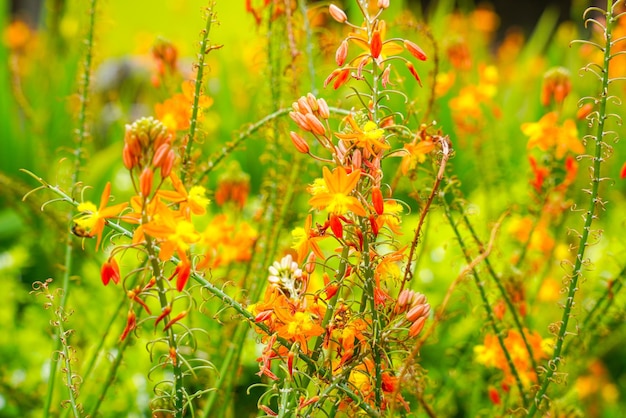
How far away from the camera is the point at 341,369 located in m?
0.67

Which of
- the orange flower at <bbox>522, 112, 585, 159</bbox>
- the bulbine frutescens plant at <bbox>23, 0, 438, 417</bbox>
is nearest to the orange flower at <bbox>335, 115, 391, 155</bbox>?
the bulbine frutescens plant at <bbox>23, 0, 438, 417</bbox>

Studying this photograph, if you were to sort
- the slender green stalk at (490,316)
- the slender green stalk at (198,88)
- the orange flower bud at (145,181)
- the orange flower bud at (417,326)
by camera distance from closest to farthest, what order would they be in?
the orange flower bud at (145,181)
the orange flower bud at (417,326)
the slender green stalk at (198,88)
the slender green stalk at (490,316)

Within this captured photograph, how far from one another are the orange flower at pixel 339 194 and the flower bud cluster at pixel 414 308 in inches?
4.3

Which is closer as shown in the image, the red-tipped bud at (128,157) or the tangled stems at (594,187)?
the red-tipped bud at (128,157)

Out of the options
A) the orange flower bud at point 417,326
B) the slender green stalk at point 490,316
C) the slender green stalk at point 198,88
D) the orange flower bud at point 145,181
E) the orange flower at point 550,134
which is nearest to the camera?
the orange flower bud at point 145,181

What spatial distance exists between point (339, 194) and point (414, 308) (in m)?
0.13

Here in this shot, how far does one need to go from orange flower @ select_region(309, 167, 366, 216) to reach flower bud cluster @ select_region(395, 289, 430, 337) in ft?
0.36

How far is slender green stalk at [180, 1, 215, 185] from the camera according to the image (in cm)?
81

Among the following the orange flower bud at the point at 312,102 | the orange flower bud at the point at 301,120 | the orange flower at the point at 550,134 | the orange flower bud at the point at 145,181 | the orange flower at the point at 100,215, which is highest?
the orange flower at the point at 550,134

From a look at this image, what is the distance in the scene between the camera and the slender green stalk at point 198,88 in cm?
81

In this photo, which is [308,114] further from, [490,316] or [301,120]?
[490,316]

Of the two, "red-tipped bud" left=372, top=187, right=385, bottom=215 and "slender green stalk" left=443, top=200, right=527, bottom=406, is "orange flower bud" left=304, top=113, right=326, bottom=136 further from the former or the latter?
"slender green stalk" left=443, top=200, right=527, bottom=406

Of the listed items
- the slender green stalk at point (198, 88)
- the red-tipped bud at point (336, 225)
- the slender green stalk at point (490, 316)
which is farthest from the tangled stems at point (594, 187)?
the slender green stalk at point (198, 88)

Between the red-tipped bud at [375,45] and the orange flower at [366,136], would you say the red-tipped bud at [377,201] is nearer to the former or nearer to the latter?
the orange flower at [366,136]
